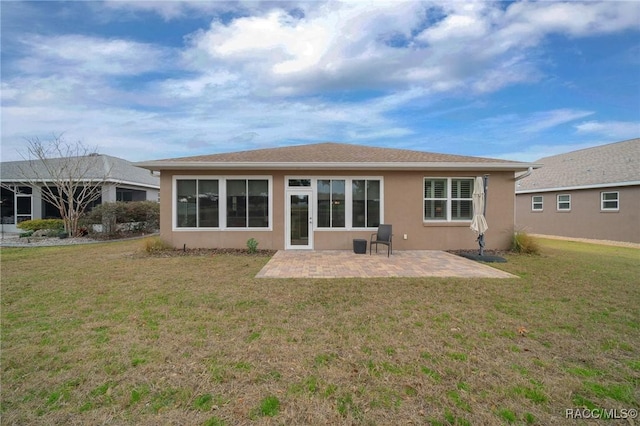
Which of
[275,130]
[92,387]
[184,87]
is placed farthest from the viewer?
[275,130]

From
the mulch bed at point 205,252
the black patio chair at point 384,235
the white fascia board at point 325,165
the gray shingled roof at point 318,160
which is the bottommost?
the mulch bed at point 205,252

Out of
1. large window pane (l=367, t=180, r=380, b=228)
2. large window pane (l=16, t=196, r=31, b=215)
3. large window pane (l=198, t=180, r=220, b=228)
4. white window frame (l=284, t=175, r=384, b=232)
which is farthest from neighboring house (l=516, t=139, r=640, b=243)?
large window pane (l=16, t=196, r=31, b=215)

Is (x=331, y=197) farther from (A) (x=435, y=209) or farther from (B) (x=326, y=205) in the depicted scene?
(A) (x=435, y=209)

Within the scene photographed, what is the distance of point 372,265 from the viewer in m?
7.85

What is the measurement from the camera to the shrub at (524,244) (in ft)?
32.1

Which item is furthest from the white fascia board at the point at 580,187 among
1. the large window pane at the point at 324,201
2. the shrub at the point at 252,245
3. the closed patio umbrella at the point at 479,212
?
the shrub at the point at 252,245

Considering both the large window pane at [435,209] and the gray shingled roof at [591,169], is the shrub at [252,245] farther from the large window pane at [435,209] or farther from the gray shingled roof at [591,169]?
the gray shingled roof at [591,169]

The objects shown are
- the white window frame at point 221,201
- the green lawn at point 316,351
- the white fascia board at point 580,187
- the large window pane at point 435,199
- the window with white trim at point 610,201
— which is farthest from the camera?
the window with white trim at point 610,201

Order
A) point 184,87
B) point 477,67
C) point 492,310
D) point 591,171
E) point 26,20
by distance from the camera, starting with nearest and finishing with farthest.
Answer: point 492,310 < point 26,20 < point 477,67 < point 184,87 < point 591,171

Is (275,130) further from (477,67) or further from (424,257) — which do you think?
(424,257)

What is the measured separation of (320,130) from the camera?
22469 millimetres

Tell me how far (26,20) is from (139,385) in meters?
11.8

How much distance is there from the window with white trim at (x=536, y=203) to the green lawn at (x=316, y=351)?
45.3 feet

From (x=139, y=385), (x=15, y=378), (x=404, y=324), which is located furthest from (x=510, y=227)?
(x=15, y=378)
